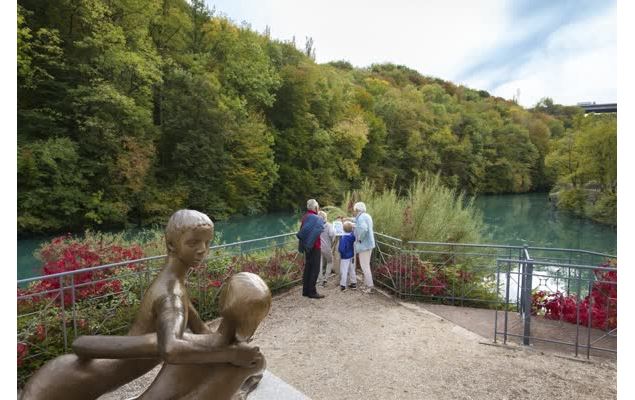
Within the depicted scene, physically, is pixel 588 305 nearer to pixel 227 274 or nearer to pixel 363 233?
pixel 363 233

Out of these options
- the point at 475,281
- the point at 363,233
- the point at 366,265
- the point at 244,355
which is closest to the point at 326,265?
the point at 366,265

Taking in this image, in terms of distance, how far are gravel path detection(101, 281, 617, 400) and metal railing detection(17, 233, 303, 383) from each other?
3.74ft

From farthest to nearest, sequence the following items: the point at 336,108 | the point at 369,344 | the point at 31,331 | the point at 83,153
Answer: the point at 336,108 < the point at 83,153 < the point at 369,344 < the point at 31,331

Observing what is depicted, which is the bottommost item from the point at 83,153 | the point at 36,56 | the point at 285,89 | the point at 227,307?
the point at 227,307

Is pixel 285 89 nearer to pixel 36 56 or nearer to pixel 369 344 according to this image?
pixel 36 56

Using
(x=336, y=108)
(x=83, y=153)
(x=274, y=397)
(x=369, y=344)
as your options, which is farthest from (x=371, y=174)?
(x=274, y=397)

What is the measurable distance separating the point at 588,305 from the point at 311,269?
4.00m

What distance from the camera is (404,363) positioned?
4781 mm

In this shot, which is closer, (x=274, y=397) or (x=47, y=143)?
(x=274, y=397)

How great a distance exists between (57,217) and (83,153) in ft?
9.34

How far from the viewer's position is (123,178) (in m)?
18.1

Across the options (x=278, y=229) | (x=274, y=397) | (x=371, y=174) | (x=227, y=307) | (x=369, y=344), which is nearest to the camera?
(x=227, y=307)

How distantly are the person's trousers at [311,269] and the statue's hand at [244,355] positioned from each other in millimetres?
5114

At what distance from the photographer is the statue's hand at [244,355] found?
65.6 inches
